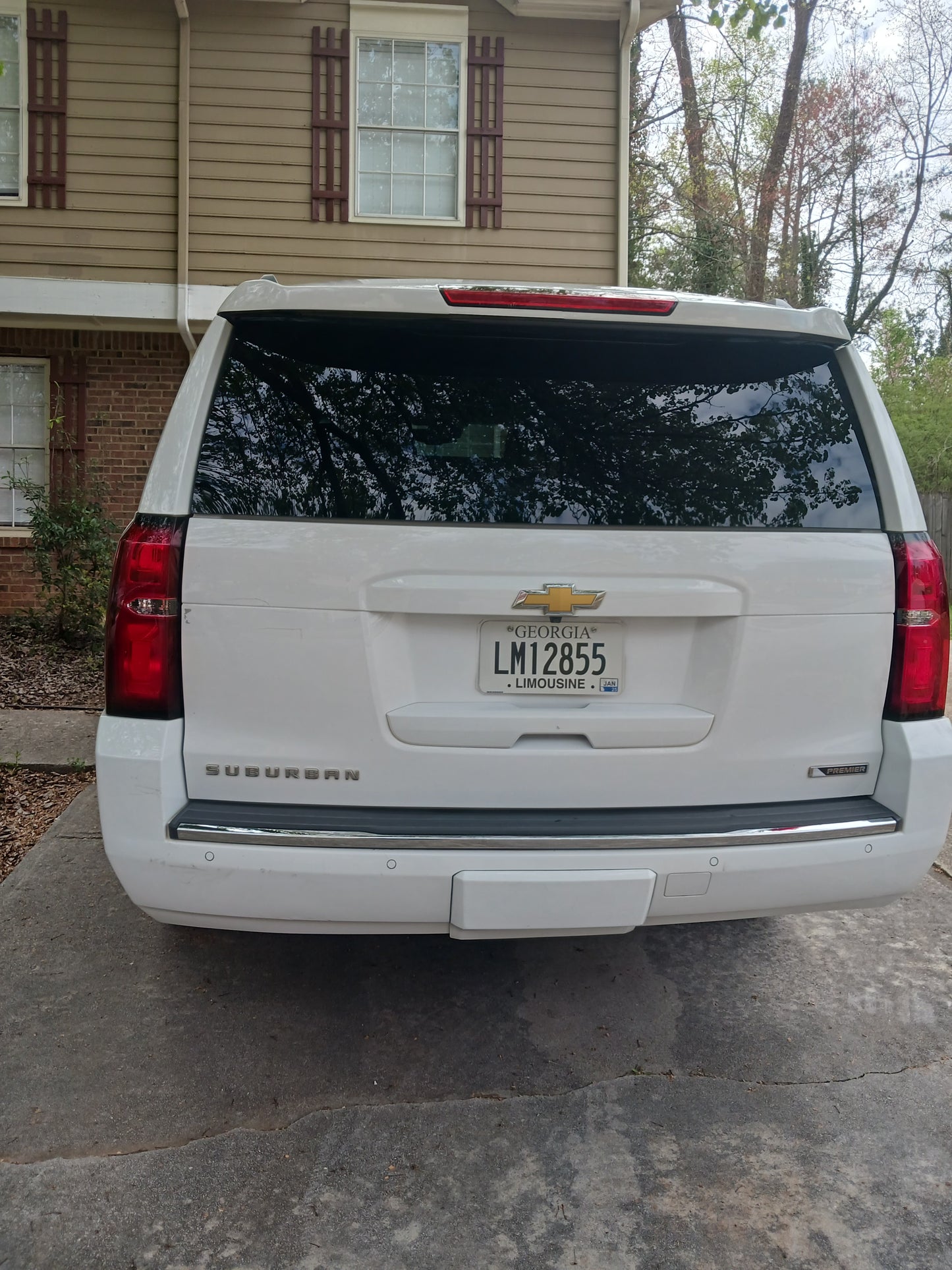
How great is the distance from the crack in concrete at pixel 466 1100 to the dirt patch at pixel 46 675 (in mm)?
3975

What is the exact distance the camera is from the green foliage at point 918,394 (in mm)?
22141

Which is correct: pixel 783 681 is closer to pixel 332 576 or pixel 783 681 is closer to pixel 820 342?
pixel 820 342

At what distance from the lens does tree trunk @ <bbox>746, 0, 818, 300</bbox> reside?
21.7 metres

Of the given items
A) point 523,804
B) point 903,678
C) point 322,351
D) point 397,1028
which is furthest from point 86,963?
point 903,678

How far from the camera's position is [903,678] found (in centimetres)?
260

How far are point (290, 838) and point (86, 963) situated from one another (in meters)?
1.53

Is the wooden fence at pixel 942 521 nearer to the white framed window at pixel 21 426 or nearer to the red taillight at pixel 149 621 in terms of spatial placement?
the white framed window at pixel 21 426

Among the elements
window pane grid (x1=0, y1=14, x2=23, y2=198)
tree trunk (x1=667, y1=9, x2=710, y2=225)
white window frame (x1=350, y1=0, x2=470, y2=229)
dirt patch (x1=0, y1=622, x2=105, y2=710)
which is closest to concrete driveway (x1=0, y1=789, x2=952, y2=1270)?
dirt patch (x1=0, y1=622, x2=105, y2=710)

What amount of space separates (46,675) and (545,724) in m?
6.22

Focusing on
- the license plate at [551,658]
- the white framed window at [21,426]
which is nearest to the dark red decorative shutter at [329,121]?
the white framed window at [21,426]

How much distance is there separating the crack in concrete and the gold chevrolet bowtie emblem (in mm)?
1374

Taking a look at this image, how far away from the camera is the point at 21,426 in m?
10.6

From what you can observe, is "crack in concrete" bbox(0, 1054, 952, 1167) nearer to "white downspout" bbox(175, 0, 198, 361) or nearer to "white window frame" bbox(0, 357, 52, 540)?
"white downspout" bbox(175, 0, 198, 361)

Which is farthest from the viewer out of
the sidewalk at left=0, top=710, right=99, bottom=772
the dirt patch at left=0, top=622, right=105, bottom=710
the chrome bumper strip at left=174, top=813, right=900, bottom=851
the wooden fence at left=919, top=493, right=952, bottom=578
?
the wooden fence at left=919, top=493, right=952, bottom=578
